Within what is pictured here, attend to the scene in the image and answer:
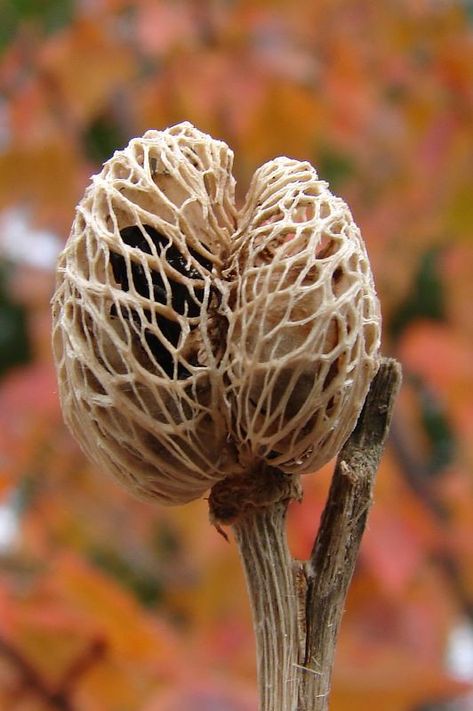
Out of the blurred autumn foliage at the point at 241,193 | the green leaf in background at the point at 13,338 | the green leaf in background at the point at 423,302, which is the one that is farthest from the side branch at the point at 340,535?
the green leaf in background at the point at 13,338

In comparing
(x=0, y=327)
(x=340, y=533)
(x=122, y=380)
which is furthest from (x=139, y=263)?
(x=0, y=327)

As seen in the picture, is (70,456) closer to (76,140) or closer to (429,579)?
(76,140)

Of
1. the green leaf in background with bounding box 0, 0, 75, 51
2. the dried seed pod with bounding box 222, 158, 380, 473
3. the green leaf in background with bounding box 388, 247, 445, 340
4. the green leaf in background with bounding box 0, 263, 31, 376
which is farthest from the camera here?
the green leaf in background with bounding box 0, 263, 31, 376

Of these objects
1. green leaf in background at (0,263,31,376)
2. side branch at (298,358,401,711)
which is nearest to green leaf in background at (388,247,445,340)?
green leaf in background at (0,263,31,376)

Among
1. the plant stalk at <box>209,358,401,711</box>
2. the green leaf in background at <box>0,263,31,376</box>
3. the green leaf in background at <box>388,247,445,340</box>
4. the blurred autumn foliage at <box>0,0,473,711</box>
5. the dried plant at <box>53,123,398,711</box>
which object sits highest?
the green leaf in background at <box>388,247,445,340</box>

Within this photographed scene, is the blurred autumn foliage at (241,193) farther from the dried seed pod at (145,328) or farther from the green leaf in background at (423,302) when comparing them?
the dried seed pod at (145,328)

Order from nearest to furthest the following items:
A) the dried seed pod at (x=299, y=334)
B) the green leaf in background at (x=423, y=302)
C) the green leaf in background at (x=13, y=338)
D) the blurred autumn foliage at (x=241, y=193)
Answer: the dried seed pod at (x=299, y=334) < the blurred autumn foliage at (x=241, y=193) < the green leaf in background at (x=423, y=302) < the green leaf in background at (x=13, y=338)

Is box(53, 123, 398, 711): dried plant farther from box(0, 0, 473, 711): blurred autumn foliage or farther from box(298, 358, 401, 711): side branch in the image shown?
box(0, 0, 473, 711): blurred autumn foliage

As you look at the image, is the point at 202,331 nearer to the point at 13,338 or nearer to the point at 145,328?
the point at 145,328
